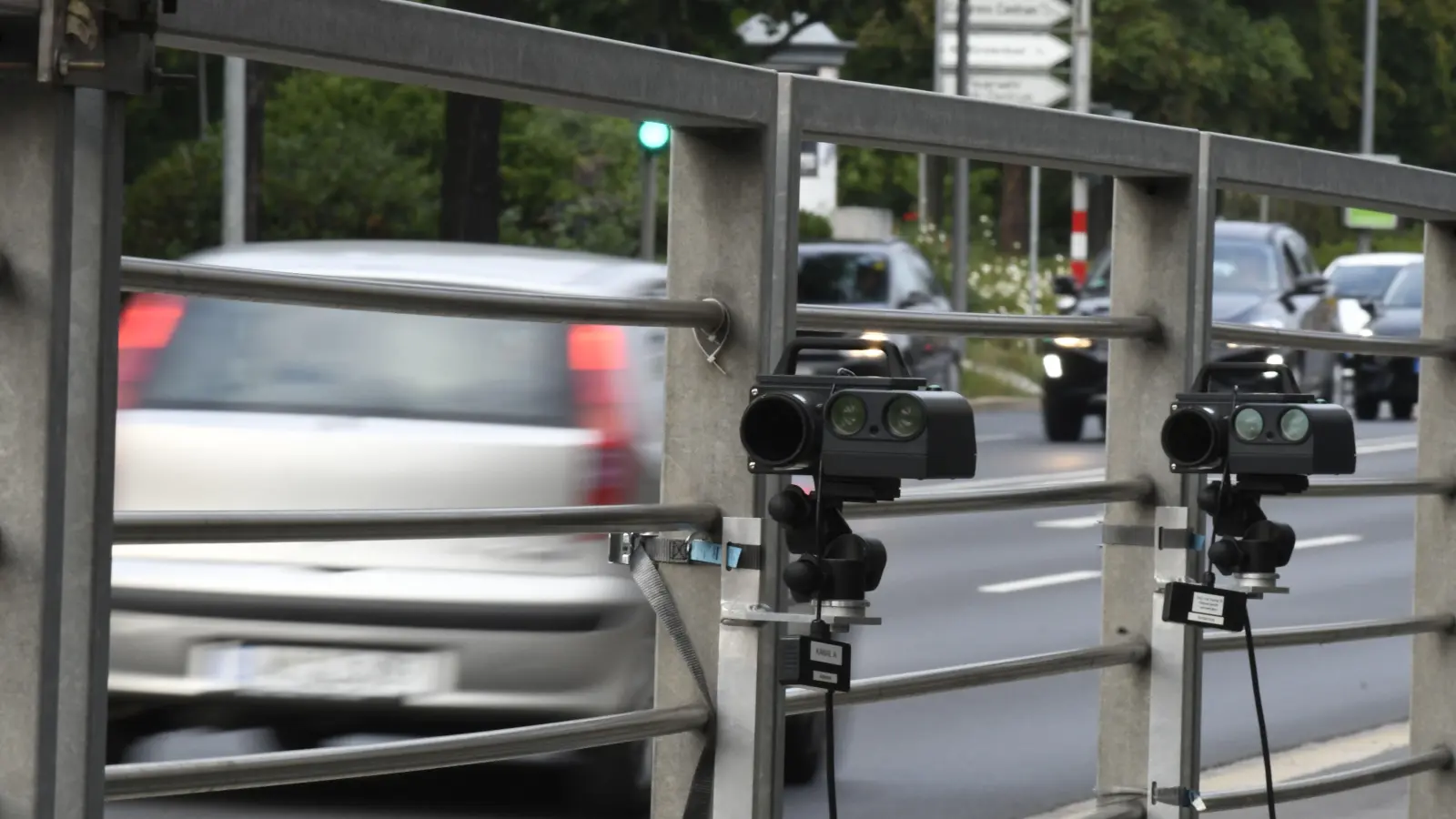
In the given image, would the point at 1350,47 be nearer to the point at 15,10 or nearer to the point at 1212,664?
the point at 1212,664

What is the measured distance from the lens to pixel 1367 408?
2777cm

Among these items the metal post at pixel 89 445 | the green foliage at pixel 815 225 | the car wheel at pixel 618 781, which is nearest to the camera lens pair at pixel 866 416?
the metal post at pixel 89 445

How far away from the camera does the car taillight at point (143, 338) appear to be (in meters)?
6.27

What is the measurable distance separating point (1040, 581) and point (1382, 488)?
861cm

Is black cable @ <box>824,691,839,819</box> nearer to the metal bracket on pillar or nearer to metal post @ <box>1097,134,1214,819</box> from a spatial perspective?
metal post @ <box>1097,134,1214,819</box>

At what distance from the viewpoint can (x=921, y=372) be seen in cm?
1983

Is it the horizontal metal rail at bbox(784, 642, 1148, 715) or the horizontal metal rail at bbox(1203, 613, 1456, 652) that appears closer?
the horizontal metal rail at bbox(784, 642, 1148, 715)

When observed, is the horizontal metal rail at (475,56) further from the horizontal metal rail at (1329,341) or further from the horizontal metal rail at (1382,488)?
the horizontal metal rail at (1382,488)

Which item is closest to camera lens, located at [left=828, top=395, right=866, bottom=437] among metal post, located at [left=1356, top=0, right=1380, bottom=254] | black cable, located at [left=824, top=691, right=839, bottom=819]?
black cable, located at [left=824, top=691, right=839, bottom=819]

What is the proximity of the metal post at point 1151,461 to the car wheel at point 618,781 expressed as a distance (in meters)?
2.15

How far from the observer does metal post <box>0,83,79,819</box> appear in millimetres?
2316

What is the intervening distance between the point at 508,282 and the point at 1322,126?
53840 mm

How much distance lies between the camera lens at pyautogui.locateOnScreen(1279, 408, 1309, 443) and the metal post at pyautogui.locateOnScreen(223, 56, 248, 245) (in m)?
17.0

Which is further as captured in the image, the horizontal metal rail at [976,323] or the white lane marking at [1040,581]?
the white lane marking at [1040,581]
